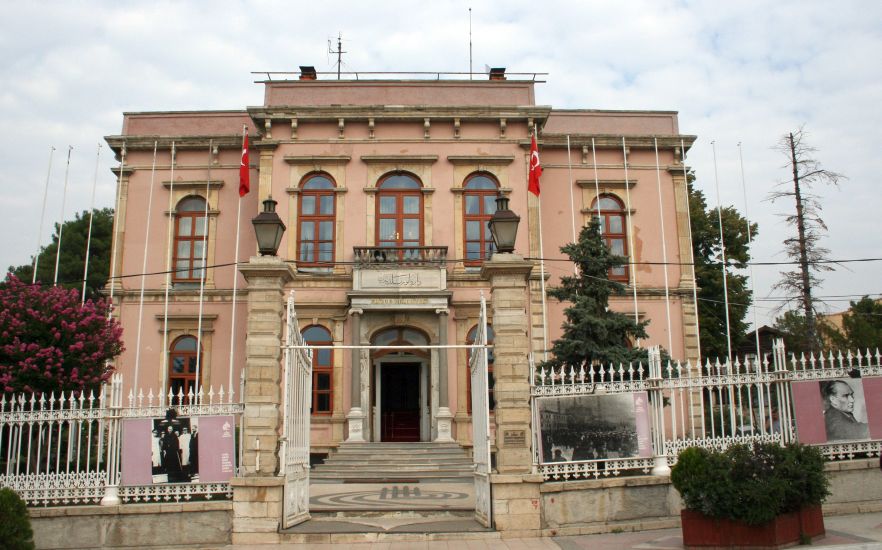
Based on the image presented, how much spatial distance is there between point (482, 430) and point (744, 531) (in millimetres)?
3385

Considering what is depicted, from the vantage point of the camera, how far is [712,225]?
1134 inches

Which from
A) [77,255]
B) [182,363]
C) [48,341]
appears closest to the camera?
[48,341]

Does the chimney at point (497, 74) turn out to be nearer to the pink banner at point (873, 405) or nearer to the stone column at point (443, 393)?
the stone column at point (443, 393)

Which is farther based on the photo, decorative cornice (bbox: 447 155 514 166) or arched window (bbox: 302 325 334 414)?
decorative cornice (bbox: 447 155 514 166)

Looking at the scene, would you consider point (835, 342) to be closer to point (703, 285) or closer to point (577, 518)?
point (703, 285)

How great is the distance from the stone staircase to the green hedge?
7.56 m

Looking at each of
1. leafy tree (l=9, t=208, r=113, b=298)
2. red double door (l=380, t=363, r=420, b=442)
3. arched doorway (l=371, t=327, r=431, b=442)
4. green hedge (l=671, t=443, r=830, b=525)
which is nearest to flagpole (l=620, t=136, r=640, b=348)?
arched doorway (l=371, t=327, r=431, b=442)

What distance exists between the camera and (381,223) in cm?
2033

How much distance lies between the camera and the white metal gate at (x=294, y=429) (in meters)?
9.62

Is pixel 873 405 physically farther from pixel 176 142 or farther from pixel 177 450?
pixel 176 142

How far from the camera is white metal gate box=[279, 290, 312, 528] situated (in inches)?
379

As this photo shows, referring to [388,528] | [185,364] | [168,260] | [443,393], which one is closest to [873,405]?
Result: [388,528]

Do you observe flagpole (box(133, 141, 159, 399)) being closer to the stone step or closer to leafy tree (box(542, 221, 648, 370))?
the stone step

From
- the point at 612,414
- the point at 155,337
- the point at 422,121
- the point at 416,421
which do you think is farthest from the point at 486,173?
the point at 612,414
